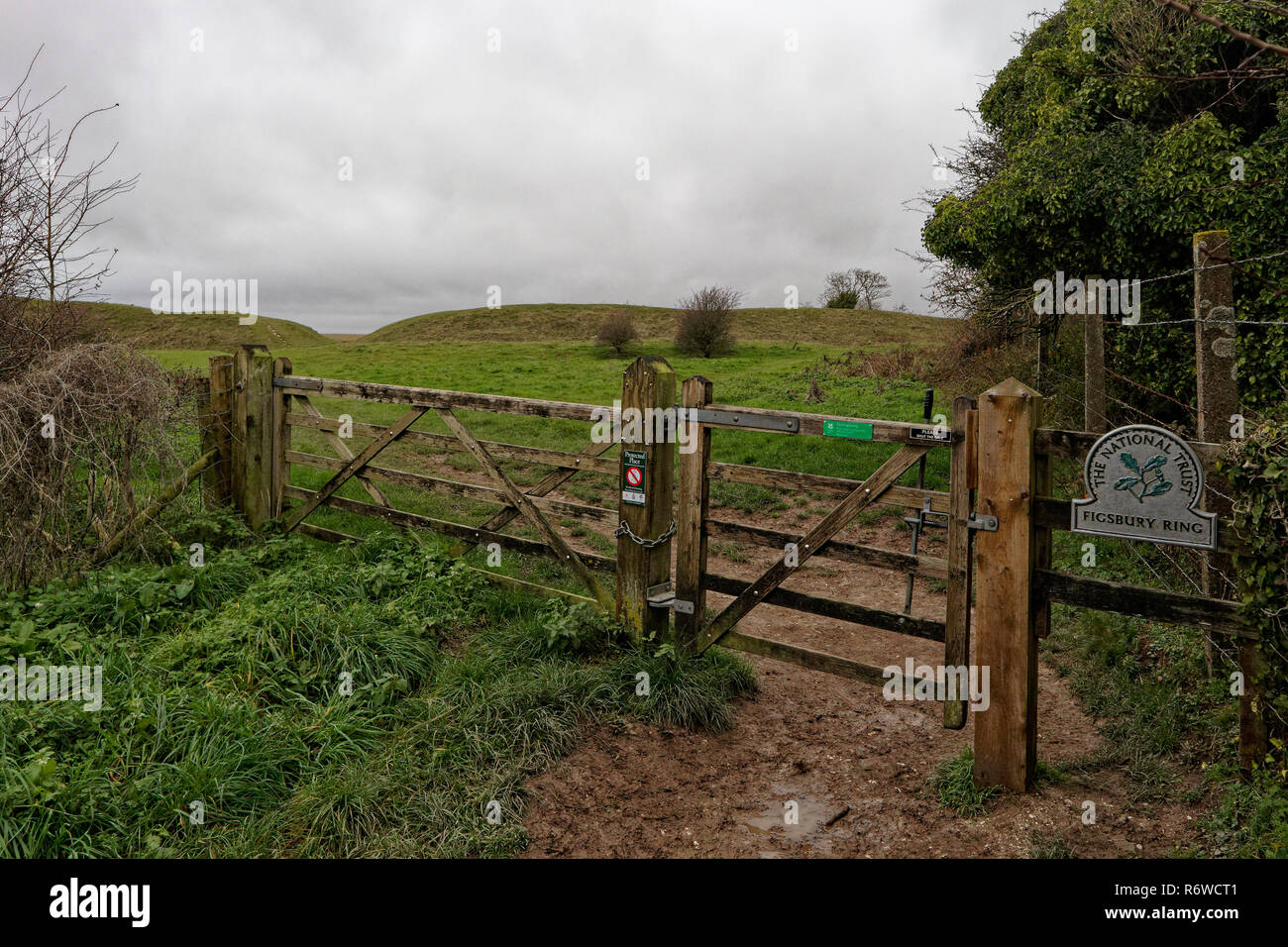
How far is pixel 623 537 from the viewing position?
6.12m

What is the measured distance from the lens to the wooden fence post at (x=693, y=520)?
5.77 m

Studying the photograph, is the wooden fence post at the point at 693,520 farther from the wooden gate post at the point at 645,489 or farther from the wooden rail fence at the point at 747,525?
the wooden gate post at the point at 645,489

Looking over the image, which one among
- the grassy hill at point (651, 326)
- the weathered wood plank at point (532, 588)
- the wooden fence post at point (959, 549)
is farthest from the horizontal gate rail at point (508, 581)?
the grassy hill at point (651, 326)

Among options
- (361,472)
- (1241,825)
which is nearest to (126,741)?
(361,472)

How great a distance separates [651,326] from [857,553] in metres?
47.0

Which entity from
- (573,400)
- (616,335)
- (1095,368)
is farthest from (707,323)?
(1095,368)

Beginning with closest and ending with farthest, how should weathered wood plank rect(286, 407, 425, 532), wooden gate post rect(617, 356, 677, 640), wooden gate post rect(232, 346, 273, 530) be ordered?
1. wooden gate post rect(617, 356, 677, 640)
2. weathered wood plank rect(286, 407, 425, 532)
3. wooden gate post rect(232, 346, 273, 530)

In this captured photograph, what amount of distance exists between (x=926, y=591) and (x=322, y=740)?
5.90 meters

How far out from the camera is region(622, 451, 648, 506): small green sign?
5.94 m

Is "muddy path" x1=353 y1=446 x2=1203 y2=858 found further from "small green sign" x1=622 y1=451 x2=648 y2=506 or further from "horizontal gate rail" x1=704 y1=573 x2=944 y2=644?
"small green sign" x1=622 y1=451 x2=648 y2=506

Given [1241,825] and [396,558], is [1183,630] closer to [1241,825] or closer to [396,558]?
[1241,825]

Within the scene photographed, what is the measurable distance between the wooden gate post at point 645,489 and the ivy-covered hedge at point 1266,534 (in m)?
3.21

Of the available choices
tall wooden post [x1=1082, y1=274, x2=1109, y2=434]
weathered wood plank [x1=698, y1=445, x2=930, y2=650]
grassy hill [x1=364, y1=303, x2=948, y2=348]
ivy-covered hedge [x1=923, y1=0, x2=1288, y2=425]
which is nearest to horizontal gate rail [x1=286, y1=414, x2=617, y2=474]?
weathered wood plank [x1=698, y1=445, x2=930, y2=650]

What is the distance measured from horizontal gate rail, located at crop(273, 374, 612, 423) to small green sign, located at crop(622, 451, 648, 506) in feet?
1.17
